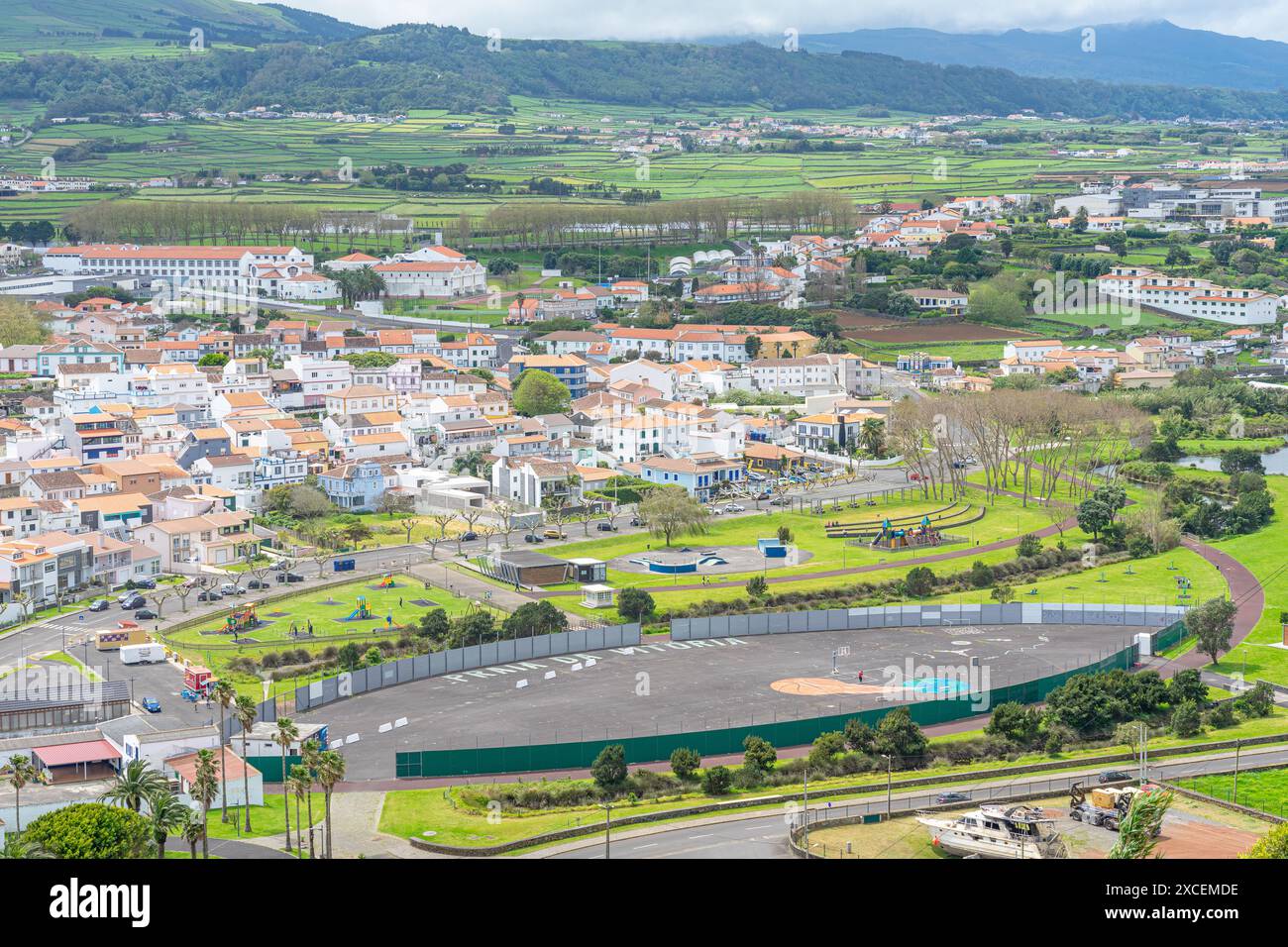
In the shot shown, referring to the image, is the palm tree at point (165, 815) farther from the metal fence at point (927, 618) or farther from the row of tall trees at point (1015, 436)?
the row of tall trees at point (1015, 436)

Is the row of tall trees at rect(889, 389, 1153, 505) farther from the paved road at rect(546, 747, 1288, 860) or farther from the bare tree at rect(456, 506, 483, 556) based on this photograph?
the paved road at rect(546, 747, 1288, 860)

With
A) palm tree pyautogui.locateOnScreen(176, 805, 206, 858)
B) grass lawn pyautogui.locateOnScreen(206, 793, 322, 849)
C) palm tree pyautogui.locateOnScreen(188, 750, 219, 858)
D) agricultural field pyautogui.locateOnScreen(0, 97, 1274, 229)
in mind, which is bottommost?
grass lawn pyautogui.locateOnScreen(206, 793, 322, 849)

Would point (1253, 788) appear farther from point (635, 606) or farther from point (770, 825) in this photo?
point (635, 606)

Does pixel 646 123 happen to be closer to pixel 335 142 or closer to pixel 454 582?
pixel 335 142

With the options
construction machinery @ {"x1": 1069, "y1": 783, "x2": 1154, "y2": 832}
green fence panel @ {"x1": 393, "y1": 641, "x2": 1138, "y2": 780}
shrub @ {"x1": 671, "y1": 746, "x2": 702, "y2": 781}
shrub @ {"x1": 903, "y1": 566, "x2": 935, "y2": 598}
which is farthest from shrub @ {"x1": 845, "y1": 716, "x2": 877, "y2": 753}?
shrub @ {"x1": 903, "y1": 566, "x2": 935, "y2": 598}

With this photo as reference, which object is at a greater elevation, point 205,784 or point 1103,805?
point 205,784

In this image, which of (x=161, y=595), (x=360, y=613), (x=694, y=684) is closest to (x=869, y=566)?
(x=694, y=684)
